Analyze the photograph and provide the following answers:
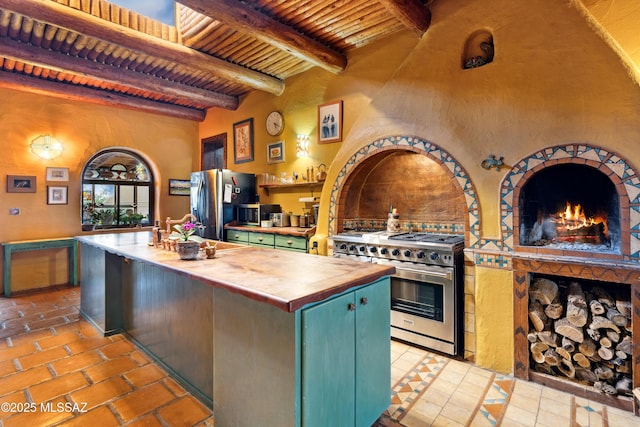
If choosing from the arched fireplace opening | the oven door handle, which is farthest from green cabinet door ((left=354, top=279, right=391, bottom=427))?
the arched fireplace opening

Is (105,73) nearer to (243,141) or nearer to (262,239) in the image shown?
(243,141)

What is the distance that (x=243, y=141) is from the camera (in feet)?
19.0

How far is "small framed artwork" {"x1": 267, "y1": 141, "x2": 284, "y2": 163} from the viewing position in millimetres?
5077

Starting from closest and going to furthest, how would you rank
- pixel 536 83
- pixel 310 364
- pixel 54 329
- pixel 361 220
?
pixel 310 364 → pixel 536 83 → pixel 54 329 → pixel 361 220

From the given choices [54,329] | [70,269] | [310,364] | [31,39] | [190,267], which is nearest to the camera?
[310,364]

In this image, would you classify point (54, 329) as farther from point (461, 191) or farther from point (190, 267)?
point (461, 191)

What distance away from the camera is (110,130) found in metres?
5.61

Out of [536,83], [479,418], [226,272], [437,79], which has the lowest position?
[479,418]

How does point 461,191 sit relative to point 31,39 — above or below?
below

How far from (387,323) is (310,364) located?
711 millimetres

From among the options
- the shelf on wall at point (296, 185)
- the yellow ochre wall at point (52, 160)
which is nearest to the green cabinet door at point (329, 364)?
the shelf on wall at point (296, 185)

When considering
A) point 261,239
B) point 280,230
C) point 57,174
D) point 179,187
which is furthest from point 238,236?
point 57,174

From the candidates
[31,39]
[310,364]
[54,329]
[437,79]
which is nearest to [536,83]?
[437,79]

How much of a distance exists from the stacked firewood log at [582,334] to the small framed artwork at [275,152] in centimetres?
383
